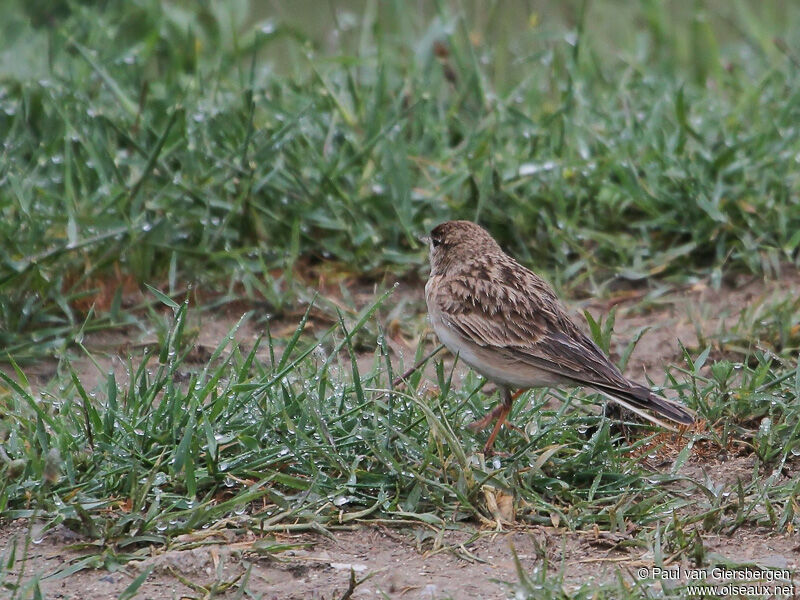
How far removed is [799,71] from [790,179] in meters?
1.76

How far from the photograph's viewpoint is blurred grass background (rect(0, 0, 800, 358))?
253 inches

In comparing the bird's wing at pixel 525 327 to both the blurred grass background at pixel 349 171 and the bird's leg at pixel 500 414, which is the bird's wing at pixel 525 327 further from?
the blurred grass background at pixel 349 171

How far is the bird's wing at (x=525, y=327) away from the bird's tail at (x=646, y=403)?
3 centimetres

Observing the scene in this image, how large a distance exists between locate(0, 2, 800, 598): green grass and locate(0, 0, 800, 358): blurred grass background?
22 millimetres

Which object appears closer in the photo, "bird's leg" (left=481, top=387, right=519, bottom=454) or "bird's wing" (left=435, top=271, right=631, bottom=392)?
"bird's leg" (left=481, top=387, right=519, bottom=454)

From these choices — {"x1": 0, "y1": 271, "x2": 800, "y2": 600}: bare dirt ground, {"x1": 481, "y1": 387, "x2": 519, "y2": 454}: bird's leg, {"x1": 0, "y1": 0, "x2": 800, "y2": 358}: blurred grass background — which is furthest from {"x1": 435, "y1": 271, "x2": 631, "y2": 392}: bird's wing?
{"x1": 0, "y1": 0, "x2": 800, "y2": 358}: blurred grass background

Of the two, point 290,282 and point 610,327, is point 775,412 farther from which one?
point 290,282

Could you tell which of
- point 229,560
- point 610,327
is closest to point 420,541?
point 229,560

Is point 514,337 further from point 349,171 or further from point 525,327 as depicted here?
point 349,171

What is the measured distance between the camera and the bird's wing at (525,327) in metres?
4.86

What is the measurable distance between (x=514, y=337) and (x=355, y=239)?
187 centimetres

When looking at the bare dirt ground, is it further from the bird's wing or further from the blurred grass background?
the blurred grass background

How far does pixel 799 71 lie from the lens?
8375 millimetres


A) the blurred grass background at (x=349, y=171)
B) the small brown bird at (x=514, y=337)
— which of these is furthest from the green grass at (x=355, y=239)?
the small brown bird at (x=514, y=337)
